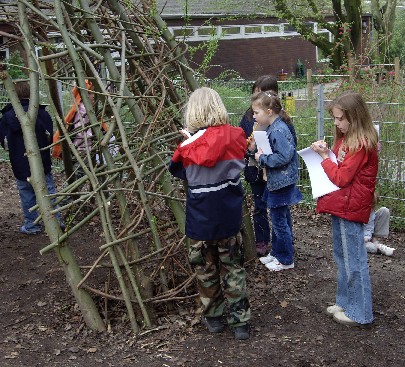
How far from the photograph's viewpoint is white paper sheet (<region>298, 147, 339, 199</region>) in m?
4.27

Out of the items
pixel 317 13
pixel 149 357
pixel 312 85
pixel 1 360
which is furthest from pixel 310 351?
pixel 317 13

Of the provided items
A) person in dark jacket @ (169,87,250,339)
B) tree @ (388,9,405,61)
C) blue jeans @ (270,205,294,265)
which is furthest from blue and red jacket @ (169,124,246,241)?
tree @ (388,9,405,61)

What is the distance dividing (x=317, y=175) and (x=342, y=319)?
99 centimetres

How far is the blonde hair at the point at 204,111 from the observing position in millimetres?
4078

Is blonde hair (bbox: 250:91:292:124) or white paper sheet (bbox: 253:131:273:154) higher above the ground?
blonde hair (bbox: 250:91:292:124)

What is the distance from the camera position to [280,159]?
17.1 feet

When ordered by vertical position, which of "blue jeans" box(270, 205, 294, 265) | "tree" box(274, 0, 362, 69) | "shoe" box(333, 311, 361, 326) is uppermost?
"tree" box(274, 0, 362, 69)

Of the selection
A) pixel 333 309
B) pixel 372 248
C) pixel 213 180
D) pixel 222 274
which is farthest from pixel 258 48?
pixel 213 180

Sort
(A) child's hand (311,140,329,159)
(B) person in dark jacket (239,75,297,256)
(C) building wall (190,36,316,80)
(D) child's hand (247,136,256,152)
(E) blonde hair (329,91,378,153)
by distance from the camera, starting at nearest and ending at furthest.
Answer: (E) blonde hair (329,91,378,153)
(A) child's hand (311,140,329,159)
(D) child's hand (247,136,256,152)
(B) person in dark jacket (239,75,297,256)
(C) building wall (190,36,316,80)

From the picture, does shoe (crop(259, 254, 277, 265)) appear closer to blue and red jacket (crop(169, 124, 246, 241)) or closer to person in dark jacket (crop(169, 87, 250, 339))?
person in dark jacket (crop(169, 87, 250, 339))

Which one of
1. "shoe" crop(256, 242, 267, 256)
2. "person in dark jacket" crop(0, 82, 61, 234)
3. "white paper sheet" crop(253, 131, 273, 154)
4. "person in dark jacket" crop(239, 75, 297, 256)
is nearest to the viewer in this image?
"white paper sheet" crop(253, 131, 273, 154)

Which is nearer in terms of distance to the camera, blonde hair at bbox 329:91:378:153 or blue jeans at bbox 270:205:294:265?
blonde hair at bbox 329:91:378:153

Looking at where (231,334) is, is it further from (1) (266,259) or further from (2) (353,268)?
(1) (266,259)

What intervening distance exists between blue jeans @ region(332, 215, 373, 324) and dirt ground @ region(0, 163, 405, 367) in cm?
13
